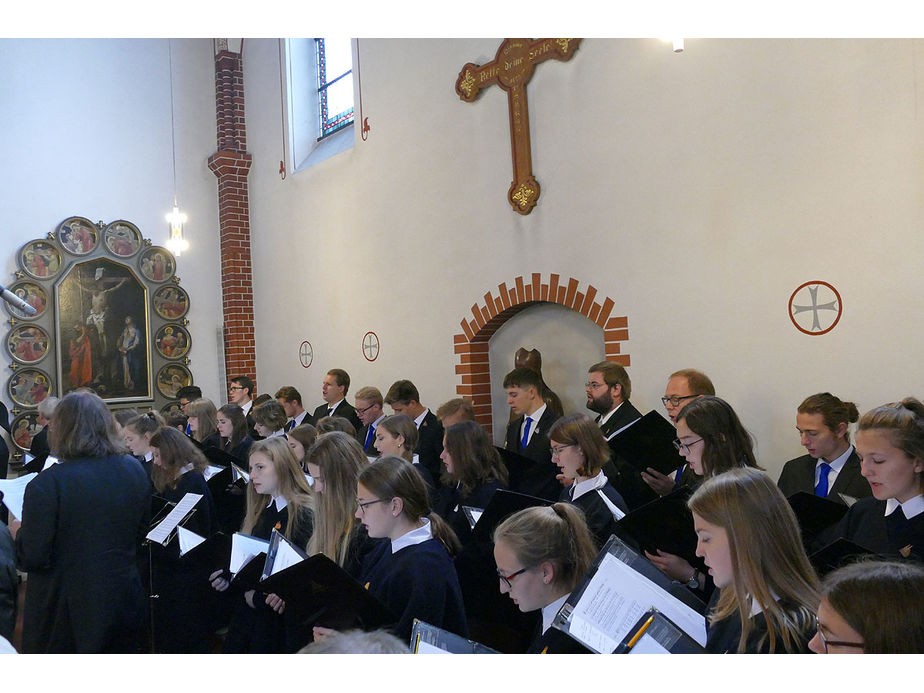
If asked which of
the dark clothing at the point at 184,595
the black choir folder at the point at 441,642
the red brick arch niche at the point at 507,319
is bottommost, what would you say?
the dark clothing at the point at 184,595

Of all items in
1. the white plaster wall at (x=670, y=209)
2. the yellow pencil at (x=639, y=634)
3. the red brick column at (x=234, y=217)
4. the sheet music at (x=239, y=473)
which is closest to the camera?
the yellow pencil at (x=639, y=634)

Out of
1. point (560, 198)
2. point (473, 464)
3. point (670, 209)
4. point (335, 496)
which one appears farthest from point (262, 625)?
point (560, 198)

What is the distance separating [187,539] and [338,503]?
1245mm

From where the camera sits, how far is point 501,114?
25.6ft

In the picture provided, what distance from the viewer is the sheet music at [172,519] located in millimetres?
4422

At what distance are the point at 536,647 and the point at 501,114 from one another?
20.3 ft

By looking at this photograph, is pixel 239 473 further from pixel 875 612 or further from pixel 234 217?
pixel 234 217

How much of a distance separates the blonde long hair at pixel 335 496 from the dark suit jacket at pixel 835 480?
2.02 m

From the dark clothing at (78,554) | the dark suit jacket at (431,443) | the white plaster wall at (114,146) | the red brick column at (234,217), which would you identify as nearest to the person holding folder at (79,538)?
the dark clothing at (78,554)

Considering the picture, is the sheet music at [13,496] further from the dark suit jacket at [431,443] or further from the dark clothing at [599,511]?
the dark suit jacket at [431,443]

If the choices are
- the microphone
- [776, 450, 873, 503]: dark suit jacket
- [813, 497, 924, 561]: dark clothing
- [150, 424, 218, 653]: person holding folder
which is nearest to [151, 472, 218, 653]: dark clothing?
[150, 424, 218, 653]: person holding folder

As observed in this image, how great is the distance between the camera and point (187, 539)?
440 cm

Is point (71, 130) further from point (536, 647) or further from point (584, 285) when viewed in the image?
point (536, 647)

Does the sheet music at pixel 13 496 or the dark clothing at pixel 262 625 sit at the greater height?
the sheet music at pixel 13 496
